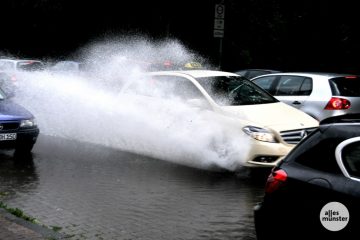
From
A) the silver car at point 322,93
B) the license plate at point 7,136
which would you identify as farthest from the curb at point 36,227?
the silver car at point 322,93

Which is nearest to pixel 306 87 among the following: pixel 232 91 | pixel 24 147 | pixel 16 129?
pixel 232 91

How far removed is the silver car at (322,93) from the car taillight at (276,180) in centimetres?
747

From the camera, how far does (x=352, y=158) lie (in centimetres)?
438

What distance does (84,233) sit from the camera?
20.8 feet

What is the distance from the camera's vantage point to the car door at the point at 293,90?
12.7 metres

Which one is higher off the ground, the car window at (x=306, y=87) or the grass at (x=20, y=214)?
the grass at (x=20, y=214)

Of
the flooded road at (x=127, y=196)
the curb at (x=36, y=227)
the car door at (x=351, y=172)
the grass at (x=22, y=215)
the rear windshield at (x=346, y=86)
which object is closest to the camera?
the car door at (x=351, y=172)

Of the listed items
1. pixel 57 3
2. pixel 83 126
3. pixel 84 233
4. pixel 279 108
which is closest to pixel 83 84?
pixel 83 126

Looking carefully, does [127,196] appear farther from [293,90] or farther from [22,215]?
[293,90]

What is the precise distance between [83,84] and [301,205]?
11504 mm

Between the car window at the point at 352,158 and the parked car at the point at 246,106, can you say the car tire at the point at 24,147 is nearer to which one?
the parked car at the point at 246,106

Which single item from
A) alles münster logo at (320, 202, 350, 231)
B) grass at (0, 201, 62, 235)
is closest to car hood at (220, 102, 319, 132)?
grass at (0, 201, 62, 235)

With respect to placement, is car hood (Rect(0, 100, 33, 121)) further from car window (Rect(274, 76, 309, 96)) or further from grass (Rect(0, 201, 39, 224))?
car window (Rect(274, 76, 309, 96))

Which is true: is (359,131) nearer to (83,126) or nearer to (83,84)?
(83,126)
